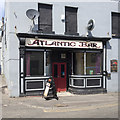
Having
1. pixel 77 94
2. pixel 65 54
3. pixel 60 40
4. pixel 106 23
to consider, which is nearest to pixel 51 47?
pixel 60 40

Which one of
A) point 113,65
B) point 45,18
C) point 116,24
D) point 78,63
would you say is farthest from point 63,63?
point 116,24

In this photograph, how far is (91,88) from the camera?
10805 millimetres

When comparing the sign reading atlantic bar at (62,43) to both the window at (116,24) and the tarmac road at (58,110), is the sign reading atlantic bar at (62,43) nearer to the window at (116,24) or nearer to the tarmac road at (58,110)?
the window at (116,24)

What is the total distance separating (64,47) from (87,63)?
2273mm

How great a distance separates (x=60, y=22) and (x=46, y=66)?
345 centimetres

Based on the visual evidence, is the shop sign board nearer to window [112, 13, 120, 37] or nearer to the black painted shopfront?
the black painted shopfront

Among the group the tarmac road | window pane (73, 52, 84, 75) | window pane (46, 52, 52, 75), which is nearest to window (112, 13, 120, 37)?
window pane (73, 52, 84, 75)

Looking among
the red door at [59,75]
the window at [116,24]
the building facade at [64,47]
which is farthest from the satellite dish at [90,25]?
the red door at [59,75]

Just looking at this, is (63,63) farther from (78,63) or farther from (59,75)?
(78,63)

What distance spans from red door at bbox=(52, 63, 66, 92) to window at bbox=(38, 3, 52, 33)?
283 cm

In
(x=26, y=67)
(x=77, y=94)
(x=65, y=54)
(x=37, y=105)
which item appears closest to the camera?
(x=37, y=105)

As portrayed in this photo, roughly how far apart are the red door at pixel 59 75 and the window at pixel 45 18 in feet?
9.29

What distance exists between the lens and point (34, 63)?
10.0 meters

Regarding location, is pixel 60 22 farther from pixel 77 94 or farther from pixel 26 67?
pixel 77 94
